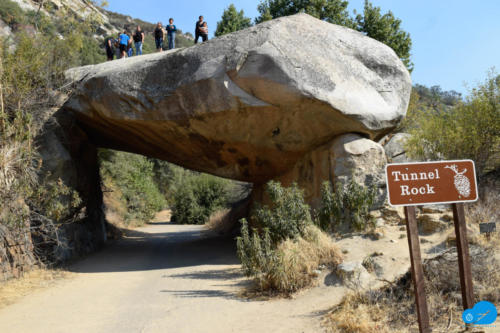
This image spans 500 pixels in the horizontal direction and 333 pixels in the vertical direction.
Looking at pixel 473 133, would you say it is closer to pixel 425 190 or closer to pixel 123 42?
pixel 425 190

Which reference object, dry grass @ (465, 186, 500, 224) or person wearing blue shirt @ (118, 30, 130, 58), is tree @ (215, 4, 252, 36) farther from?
dry grass @ (465, 186, 500, 224)

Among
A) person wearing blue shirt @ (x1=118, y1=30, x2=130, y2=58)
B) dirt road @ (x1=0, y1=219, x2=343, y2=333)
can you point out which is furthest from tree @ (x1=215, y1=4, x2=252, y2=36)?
dirt road @ (x1=0, y1=219, x2=343, y2=333)

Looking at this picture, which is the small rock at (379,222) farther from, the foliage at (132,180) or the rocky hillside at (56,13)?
the foliage at (132,180)

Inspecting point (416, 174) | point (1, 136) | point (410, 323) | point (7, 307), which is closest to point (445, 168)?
point (416, 174)

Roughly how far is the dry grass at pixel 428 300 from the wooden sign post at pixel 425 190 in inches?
28.6

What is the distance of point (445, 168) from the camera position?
3848mm

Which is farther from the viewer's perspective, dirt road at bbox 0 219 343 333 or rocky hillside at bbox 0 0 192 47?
rocky hillside at bbox 0 0 192 47

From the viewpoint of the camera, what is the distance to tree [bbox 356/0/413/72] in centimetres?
2194

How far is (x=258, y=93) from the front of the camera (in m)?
8.88

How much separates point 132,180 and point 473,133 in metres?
19.1

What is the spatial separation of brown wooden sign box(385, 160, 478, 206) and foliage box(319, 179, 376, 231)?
4.41m

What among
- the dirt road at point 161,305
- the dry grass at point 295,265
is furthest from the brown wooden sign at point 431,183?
the dry grass at point 295,265

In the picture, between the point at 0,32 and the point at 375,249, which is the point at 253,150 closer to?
the point at 375,249

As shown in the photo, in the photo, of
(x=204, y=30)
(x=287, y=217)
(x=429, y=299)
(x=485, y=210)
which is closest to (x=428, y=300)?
(x=429, y=299)
